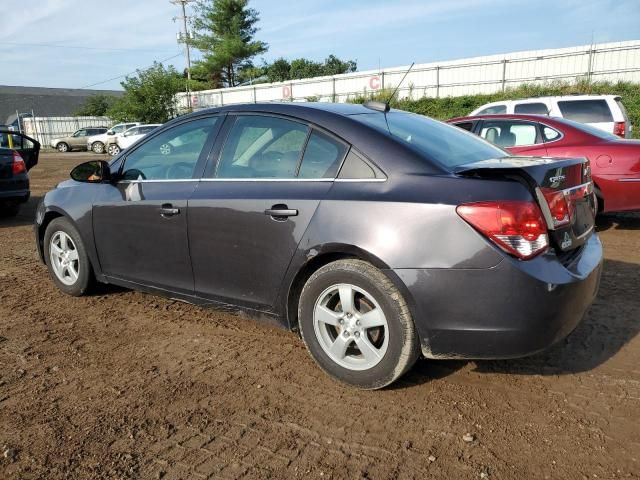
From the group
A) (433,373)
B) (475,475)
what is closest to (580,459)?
(475,475)

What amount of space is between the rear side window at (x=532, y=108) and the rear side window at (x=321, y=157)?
8028 millimetres

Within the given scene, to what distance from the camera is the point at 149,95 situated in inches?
1486

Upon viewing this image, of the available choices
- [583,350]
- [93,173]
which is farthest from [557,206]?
[93,173]

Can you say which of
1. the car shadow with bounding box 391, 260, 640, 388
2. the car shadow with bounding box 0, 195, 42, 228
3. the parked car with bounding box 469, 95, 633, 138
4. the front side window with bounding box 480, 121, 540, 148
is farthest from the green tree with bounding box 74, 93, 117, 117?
the car shadow with bounding box 391, 260, 640, 388

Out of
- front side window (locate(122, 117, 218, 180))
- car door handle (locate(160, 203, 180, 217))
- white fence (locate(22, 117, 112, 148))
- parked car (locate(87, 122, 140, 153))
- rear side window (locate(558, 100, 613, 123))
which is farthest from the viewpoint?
white fence (locate(22, 117, 112, 148))

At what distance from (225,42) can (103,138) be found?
70.7ft

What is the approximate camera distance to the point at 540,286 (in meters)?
2.49

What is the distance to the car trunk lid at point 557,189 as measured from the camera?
2.62 m

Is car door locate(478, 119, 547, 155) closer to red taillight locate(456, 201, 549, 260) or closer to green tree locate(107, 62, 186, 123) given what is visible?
red taillight locate(456, 201, 549, 260)

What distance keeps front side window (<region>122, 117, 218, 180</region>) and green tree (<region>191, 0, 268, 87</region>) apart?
4839cm

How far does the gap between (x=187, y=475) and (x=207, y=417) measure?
45 centimetres

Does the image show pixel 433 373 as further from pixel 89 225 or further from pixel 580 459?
pixel 89 225

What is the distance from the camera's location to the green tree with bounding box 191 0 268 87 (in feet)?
162

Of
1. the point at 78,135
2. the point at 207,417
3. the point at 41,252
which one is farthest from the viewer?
the point at 78,135
